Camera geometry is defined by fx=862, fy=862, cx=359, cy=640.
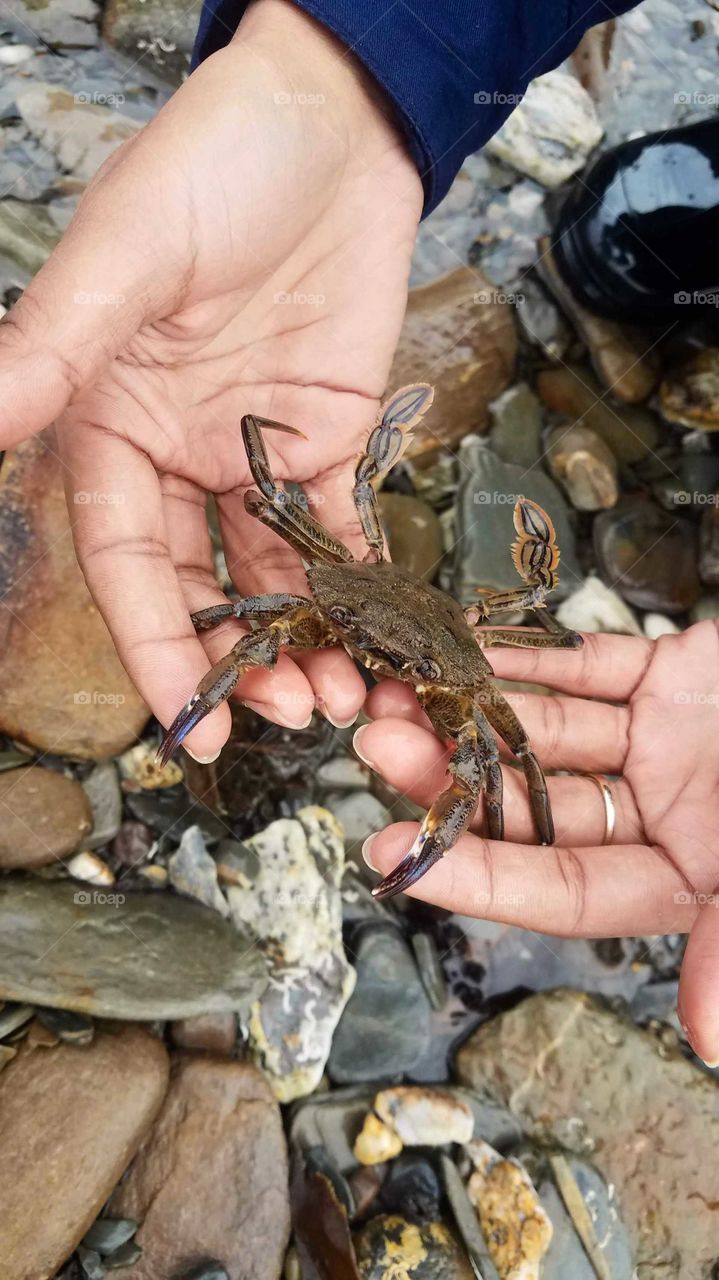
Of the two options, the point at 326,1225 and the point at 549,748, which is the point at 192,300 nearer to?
the point at 549,748

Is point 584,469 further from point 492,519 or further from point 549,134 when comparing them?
point 549,134

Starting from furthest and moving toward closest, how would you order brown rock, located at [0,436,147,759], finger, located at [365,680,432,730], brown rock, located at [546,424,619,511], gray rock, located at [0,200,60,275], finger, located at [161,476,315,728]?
brown rock, located at [546,424,619,511]
gray rock, located at [0,200,60,275]
brown rock, located at [0,436,147,759]
finger, located at [365,680,432,730]
finger, located at [161,476,315,728]

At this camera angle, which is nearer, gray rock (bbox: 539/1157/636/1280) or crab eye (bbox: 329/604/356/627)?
crab eye (bbox: 329/604/356/627)

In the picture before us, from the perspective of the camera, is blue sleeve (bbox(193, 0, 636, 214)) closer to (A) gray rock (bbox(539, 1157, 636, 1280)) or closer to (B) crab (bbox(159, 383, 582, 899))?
(B) crab (bbox(159, 383, 582, 899))

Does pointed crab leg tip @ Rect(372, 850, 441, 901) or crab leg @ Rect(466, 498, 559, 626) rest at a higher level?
crab leg @ Rect(466, 498, 559, 626)

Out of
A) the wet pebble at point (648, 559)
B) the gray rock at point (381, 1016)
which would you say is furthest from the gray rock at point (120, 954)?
the wet pebble at point (648, 559)

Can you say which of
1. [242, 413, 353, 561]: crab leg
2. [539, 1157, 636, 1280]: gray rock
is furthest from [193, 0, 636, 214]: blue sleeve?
[539, 1157, 636, 1280]: gray rock
